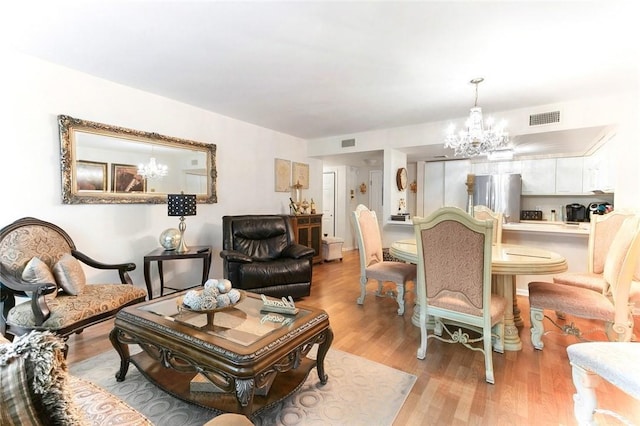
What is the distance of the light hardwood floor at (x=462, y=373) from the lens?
163cm

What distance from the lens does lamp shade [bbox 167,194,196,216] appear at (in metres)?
3.23

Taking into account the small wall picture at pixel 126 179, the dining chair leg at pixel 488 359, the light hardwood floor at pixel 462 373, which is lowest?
Answer: the light hardwood floor at pixel 462 373

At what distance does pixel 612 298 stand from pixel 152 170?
4.37 meters

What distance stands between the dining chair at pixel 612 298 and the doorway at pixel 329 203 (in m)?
5.16

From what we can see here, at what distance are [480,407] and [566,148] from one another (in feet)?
15.5

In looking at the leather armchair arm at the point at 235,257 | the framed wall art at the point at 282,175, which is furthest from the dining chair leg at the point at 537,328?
the framed wall art at the point at 282,175

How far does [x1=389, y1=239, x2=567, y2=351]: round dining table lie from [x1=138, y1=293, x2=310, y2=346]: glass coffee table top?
126 cm

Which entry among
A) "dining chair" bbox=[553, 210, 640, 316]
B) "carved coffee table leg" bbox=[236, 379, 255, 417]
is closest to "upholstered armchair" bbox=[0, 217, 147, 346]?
"carved coffee table leg" bbox=[236, 379, 255, 417]

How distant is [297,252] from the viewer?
12.0 feet

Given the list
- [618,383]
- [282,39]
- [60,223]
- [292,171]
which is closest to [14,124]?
[60,223]

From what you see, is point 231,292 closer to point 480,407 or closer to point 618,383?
point 480,407

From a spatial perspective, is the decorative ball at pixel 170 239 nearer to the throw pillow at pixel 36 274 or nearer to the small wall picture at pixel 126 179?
the small wall picture at pixel 126 179

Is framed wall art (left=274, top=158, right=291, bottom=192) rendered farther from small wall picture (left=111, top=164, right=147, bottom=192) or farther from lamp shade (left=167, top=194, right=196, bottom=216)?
small wall picture (left=111, top=164, right=147, bottom=192)

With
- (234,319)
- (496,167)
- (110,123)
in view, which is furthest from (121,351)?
(496,167)
